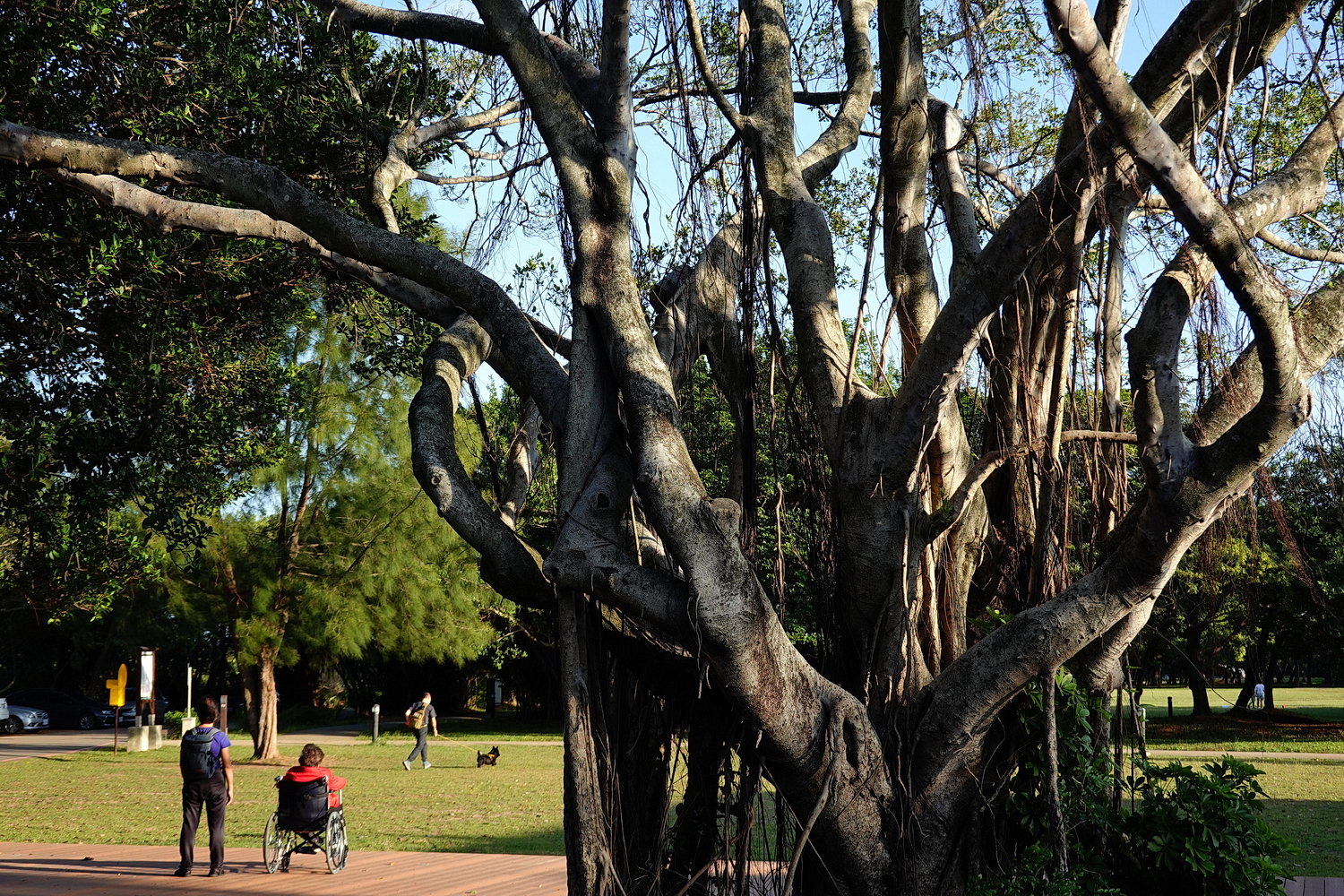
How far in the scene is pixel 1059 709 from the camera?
15.8 feet

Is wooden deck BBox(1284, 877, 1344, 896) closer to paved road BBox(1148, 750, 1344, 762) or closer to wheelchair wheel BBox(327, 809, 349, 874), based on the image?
wheelchair wheel BBox(327, 809, 349, 874)

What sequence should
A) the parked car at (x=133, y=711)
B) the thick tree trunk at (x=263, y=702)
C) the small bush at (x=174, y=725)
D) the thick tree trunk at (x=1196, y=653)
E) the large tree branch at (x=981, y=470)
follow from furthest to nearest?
the parked car at (x=133, y=711), the small bush at (x=174, y=725), the thick tree trunk at (x=1196, y=653), the thick tree trunk at (x=263, y=702), the large tree branch at (x=981, y=470)

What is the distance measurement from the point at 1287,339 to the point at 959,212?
2.23 meters

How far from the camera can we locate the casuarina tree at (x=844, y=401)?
424 cm

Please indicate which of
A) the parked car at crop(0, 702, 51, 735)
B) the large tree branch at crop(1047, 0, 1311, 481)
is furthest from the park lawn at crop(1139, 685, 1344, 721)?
the parked car at crop(0, 702, 51, 735)

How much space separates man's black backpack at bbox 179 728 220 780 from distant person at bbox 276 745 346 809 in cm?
63

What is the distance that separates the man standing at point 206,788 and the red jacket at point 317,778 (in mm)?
525

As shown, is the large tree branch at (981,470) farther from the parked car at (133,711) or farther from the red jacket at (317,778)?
the parked car at (133,711)

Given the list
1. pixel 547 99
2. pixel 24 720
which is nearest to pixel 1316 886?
pixel 547 99

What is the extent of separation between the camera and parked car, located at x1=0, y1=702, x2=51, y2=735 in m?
32.4

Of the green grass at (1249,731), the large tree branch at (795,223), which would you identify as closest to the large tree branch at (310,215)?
the large tree branch at (795,223)

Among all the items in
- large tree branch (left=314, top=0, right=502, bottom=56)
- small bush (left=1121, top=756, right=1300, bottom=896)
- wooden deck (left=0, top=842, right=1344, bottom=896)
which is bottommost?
wooden deck (left=0, top=842, right=1344, bottom=896)

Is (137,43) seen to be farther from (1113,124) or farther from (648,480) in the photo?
(1113,124)

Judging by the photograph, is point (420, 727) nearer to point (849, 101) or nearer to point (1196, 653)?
point (849, 101)
